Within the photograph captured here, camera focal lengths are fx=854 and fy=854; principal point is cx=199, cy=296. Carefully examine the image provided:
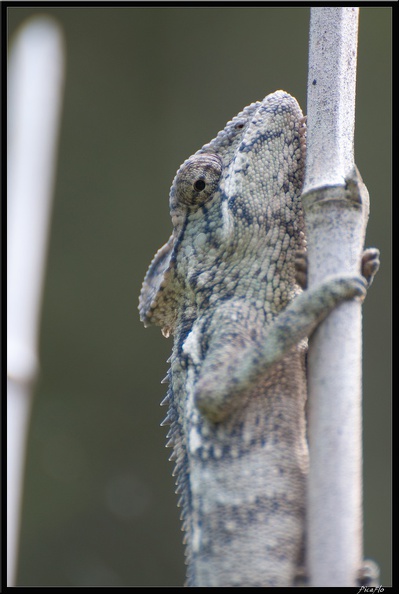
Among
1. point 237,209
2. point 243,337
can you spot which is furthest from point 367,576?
point 237,209

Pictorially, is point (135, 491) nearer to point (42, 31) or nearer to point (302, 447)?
point (42, 31)

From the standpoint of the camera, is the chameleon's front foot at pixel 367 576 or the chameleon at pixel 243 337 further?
the chameleon at pixel 243 337

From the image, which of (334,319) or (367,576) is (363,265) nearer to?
(334,319)

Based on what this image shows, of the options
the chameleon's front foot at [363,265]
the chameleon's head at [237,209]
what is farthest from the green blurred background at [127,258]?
the chameleon's front foot at [363,265]

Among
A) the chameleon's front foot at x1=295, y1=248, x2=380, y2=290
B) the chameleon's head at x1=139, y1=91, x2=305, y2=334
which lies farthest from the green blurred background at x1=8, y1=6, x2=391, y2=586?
the chameleon's front foot at x1=295, y1=248, x2=380, y2=290

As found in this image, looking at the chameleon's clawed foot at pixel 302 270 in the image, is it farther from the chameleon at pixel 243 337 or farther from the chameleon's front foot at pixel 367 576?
the chameleon's front foot at pixel 367 576

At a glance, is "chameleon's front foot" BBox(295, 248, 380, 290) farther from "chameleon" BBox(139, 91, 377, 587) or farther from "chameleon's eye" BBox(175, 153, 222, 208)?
"chameleon's eye" BBox(175, 153, 222, 208)

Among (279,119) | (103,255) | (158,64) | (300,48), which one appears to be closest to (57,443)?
(103,255)
